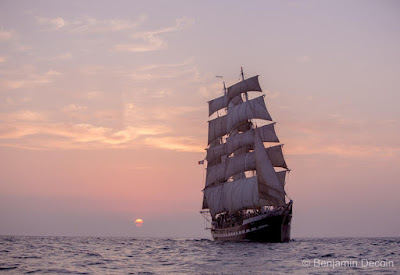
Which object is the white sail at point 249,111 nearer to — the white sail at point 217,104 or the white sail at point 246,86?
the white sail at point 246,86

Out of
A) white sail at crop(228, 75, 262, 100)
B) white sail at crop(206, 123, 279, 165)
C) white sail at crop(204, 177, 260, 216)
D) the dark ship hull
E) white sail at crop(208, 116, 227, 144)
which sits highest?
white sail at crop(228, 75, 262, 100)

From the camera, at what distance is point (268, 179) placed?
94.8 metres

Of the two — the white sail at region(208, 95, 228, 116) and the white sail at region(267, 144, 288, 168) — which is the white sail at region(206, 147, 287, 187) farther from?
the white sail at region(208, 95, 228, 116)

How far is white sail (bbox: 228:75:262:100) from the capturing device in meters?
113

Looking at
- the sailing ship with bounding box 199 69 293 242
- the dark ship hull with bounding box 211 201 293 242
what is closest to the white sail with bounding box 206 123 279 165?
the sailing ship with bounding box 199 69 293 242

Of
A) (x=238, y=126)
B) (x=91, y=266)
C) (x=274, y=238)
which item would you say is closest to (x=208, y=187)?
(x=238, y=126)

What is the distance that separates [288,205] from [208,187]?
3623cm

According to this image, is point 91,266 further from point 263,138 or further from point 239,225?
point 263,138

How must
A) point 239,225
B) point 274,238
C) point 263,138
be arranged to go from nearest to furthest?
point 274,238
point 239,225
point 263,138

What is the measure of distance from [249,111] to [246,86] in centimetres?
746

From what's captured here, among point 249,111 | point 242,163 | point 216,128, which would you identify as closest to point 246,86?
point 249,111

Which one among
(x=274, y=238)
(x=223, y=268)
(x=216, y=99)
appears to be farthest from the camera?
(x=216, y=99)

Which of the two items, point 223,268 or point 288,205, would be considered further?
point 288,205

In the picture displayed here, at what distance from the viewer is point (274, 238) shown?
89.9m
